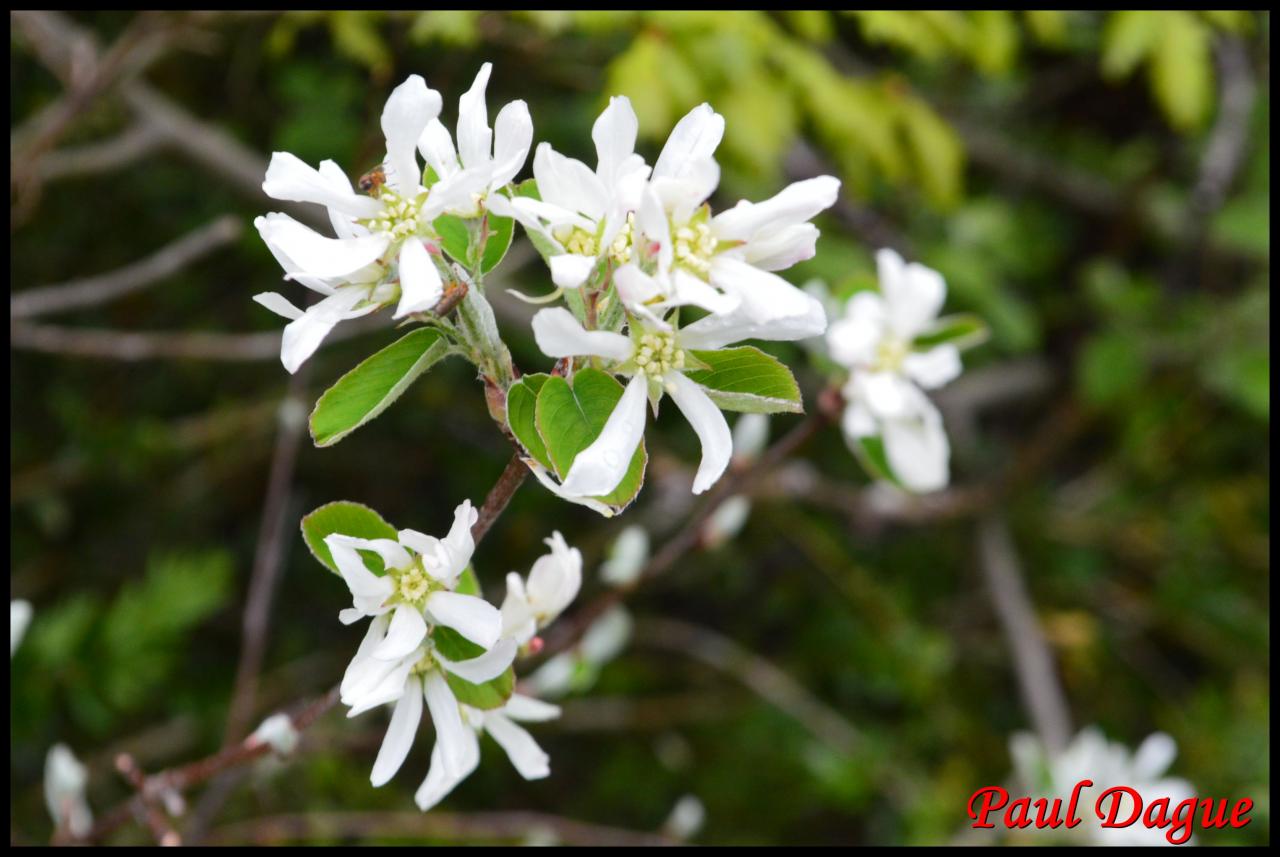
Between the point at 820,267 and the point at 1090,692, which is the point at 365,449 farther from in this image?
the point at 1090,692

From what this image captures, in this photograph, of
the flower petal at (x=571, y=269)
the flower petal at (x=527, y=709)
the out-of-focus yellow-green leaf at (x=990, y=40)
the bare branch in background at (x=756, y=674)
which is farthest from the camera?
the bare branch in background at (x=756, y=674)

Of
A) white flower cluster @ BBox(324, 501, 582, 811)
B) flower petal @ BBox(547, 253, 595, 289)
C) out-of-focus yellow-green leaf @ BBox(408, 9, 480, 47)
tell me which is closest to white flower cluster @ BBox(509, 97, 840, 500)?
flower petal @ BBox(547, 253, 595, 289)

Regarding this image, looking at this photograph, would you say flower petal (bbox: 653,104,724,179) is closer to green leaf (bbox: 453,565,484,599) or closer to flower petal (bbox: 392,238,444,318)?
flower petal (bbox: 392,238,444,318)

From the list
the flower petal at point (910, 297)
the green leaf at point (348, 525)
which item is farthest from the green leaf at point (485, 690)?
the flower petal at point (910, 297)

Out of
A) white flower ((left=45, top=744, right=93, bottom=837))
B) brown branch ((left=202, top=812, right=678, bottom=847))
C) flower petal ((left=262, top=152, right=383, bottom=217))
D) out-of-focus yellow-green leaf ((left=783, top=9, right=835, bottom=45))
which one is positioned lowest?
white flower ((left=45, top=744, right=93, bottom=837))

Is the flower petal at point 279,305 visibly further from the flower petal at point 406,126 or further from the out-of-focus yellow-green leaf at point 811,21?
the out-of-focus yellow-green leaf at point 811,21

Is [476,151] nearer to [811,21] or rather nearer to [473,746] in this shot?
[473,746]
